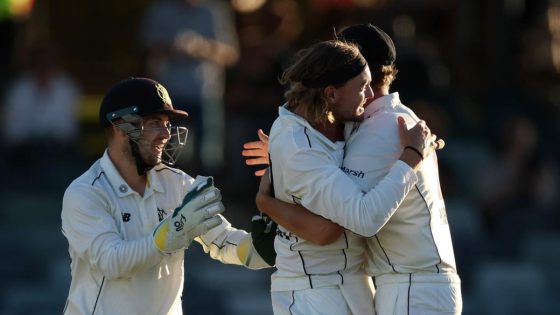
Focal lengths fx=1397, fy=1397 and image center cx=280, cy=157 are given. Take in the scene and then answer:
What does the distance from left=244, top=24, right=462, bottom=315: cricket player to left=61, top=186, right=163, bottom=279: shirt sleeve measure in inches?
20.4

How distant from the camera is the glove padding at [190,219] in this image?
17.1 feet

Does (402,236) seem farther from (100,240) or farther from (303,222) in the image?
(100,240)

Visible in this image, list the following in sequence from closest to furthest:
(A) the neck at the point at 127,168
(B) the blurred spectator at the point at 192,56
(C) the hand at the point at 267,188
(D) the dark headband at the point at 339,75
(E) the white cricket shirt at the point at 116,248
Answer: (D) the dark headband at the point at 339,75 < (E) the white cricket shirt at the point at 116,248 < (C) the hand at the point at 267,188 < (A) the neck at the point at 127,168 < (B) the blurred spectator at the point at 192,56

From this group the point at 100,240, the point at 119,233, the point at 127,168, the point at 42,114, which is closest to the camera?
the point at 100,240

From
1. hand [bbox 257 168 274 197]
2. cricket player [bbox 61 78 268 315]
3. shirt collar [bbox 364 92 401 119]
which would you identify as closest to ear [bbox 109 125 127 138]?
cricket player [bbox 61 78 268 315]

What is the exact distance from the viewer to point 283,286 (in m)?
5.34

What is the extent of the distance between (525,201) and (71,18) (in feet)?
15.2

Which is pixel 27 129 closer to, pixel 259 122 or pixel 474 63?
pixel 259 122

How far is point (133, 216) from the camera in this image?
5.49 meters

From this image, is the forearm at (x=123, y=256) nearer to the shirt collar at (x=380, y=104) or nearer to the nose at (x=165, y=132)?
the nose at (x=165, y=132)

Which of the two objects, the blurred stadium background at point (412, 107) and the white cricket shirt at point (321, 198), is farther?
the blurred stadium background at point (412, 107)

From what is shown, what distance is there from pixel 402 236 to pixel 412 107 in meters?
6.04

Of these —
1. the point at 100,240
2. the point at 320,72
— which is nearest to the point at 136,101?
the point at 100,240

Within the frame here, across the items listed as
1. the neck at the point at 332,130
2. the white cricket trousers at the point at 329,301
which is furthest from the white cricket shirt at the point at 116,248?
the neck at the point at 332,130
